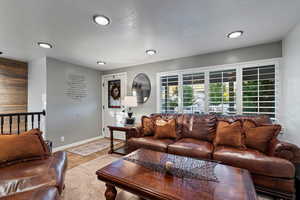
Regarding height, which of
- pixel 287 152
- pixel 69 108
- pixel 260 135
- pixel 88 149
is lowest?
pixel 88 149

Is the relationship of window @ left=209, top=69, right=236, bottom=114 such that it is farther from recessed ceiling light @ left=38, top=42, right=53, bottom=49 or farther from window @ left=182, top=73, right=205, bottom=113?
recessed ceiling light @ left=38, top=42, right=53, bottom=49

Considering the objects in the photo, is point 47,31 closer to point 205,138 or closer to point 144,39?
point 144,39

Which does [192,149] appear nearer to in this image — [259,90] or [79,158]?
[259,90]

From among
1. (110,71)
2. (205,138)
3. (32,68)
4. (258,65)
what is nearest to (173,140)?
(205,138)

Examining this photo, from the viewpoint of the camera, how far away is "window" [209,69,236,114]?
2730mm

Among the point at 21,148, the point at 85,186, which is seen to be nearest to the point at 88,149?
the point at 85,186

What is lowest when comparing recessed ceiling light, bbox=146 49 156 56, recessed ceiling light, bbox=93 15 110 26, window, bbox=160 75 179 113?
window, bbox=160 75 179 113

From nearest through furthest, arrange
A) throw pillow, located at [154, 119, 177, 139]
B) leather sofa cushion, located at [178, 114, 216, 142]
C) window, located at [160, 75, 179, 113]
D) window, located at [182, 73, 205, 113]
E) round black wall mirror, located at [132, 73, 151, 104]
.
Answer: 1. leather sofa cushion, located at [178, 114, 216, 142]
2. throw pillow, located at [154, 119, 177, 139]
3. window, located at [182, 73, 205, 113]
4. window, located at [160, 75, 179, 113]
5. round black wall mirror, located at [132, 73, 151, 104]

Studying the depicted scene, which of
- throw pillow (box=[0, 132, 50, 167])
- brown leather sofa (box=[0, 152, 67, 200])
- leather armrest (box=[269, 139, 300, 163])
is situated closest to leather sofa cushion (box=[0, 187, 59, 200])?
brown leather sofa (box=[0, 152, 67, 200])

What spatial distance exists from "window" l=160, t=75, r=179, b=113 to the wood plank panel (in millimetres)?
3733

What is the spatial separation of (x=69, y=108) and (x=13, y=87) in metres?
1.40

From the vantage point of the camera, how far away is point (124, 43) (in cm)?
245

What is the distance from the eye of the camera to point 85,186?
1.85 metres

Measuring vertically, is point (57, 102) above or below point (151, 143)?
above
